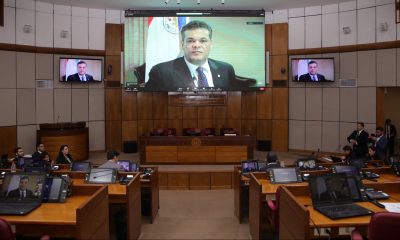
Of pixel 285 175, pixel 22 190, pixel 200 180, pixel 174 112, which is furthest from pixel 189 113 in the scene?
pixel 22 190

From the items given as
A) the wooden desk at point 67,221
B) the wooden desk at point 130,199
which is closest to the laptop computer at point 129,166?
the wooden desk at point 130,199

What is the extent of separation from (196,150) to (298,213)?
7117mm

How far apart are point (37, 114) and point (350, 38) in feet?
30.8

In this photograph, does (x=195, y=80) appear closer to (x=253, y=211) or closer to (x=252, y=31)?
(x=252, y=31)

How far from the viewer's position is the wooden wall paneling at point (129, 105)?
1246cm

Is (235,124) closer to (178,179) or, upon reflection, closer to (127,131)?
(127,131)

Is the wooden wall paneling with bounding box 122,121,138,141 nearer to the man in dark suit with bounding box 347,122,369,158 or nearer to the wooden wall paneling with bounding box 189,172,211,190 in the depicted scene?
the wooden wall paneling with bounding box 189,172,211,190

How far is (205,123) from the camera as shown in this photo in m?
12.7

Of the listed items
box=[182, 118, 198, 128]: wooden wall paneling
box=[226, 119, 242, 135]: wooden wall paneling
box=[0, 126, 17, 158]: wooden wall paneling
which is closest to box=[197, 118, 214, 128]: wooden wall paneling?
box=[182, 118, 198, 128]: wooden wall paneling

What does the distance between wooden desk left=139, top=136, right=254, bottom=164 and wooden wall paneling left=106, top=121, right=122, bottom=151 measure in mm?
2274

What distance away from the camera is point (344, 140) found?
1150 cm

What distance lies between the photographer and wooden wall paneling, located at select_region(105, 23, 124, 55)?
12352 millimetres

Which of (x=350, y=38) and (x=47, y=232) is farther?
(x=350, y=38)

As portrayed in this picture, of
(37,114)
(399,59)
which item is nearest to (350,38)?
(399,59)
